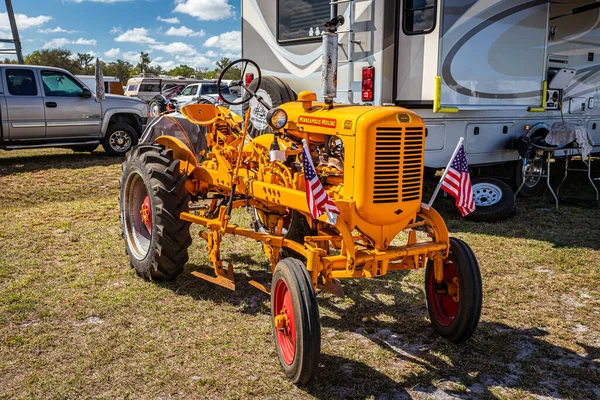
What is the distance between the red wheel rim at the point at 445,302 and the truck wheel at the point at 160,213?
1.94 m

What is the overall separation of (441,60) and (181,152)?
311 cm

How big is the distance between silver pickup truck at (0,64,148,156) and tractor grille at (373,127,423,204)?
9.14 meters

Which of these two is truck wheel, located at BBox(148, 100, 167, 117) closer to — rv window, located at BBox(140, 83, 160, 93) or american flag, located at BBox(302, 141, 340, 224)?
american flag, located at BBox(302, 141, 340, 224)

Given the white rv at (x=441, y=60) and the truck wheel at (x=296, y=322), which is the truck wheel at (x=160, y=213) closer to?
the truck wheel at (x=296, y=322)

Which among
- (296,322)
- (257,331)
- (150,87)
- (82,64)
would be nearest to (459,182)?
(296,322)

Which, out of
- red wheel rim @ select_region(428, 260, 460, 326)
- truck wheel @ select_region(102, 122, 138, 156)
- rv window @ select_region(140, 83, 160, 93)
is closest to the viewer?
red wheel rim @ select_region(428, 260, 460, 326)

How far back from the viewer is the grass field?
3.15 m

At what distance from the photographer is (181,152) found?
192 inches

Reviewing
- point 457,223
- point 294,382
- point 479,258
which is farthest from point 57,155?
point 294,382

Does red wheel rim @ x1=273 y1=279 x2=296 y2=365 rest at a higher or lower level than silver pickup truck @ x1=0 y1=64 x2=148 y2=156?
lower

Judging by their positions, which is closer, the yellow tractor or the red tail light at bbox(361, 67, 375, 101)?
the yellow tractor

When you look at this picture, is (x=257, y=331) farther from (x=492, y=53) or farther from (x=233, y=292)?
(x=492, y=53)

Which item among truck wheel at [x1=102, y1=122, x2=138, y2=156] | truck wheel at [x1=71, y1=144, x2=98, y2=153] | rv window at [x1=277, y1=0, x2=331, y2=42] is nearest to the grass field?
rv window at [x1=277, y1=0, x2=331, y2=42]

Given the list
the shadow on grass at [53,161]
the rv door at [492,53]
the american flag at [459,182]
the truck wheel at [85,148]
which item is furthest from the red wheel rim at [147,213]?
the truck wheel at [85,148]
